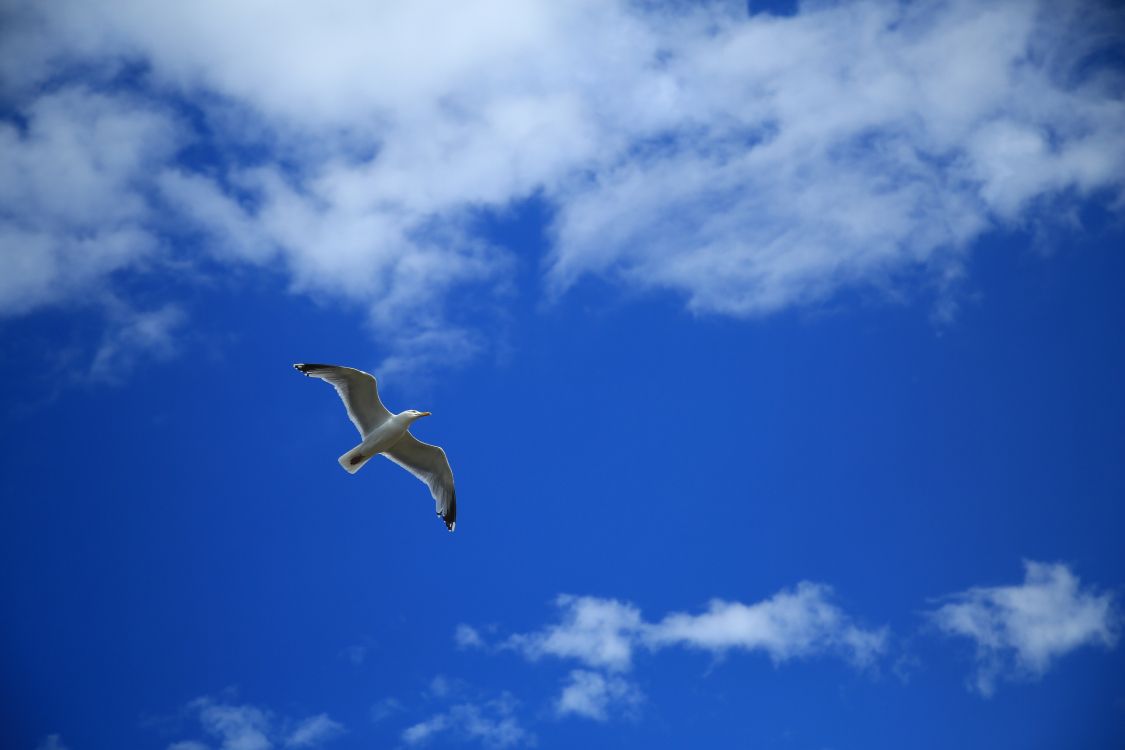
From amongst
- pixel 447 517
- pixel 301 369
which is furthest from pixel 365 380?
pixel 447 517

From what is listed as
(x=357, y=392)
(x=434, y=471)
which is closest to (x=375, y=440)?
(x=357, y=392)

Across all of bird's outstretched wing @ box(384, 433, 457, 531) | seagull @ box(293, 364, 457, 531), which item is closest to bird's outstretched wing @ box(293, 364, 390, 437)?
seagull @ box(293, 364, 457, 531)

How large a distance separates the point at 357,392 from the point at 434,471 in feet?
8.37

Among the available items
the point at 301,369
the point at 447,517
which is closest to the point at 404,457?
the point at 447,517

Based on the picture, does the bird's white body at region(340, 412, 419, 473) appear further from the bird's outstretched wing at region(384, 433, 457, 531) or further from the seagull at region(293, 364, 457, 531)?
the bird's outstretched wing at region(384, 433, 457, 531)

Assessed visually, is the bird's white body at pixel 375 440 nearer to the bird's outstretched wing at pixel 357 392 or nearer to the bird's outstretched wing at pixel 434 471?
the bird's outstretched wing at pixel 357 392

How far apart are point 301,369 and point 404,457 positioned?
9.74 ft

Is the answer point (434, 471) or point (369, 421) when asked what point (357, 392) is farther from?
point (434, 471)

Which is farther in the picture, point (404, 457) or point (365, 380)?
point (404, 457)

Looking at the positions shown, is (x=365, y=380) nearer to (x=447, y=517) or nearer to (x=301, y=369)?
(x=301, y=369)

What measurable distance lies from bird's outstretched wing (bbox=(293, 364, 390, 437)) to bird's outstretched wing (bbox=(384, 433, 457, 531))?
1050mm

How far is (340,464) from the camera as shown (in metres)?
20.9

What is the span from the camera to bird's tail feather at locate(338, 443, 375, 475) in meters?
20.8

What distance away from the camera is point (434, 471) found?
2238cm
